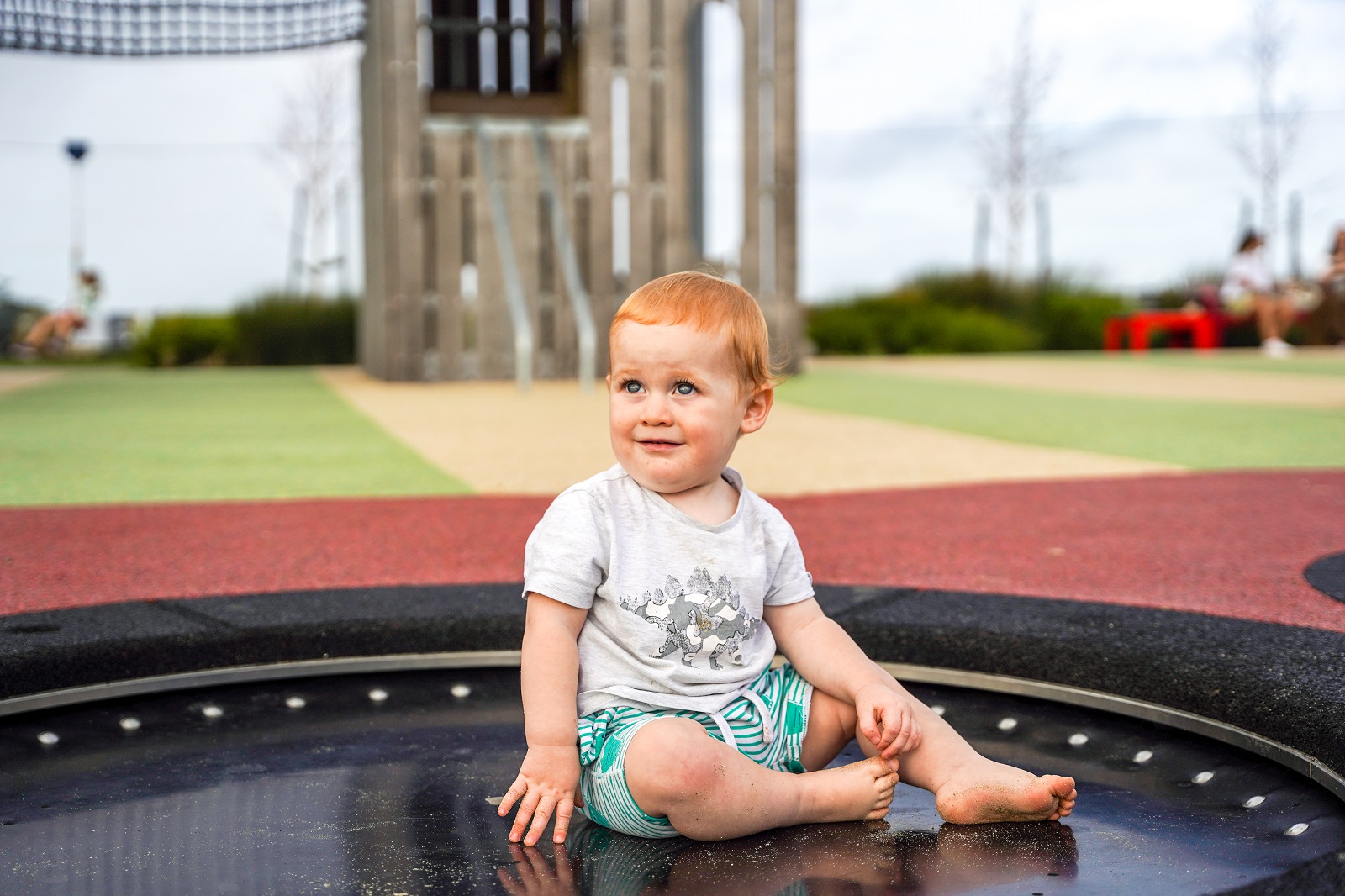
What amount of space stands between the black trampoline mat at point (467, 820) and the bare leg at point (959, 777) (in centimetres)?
2

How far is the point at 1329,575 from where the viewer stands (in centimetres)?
235

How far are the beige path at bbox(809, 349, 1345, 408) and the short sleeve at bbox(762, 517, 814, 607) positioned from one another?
225 inches

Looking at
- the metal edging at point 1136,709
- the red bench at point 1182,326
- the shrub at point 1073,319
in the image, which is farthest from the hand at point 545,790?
the shrub at point 1073,319

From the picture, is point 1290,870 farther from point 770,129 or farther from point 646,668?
point 770,129

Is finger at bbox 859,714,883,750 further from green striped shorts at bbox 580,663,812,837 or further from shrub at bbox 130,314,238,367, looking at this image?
shrub at bbox 130,314,238,367

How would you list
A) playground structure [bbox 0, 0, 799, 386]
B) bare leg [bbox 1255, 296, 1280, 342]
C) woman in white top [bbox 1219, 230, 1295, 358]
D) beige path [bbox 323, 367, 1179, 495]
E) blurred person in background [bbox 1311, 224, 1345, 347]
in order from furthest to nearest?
bare leg [bbox 1255, 296, 1280, 342] → woman in white top [bbox 1219, 230, 1295, 358] → playground structure [bbox 0, 0, 799, 386] → blurred person in background [bbox 1311, 224, 1345, 347] → beige path [bbox 323, 367, 1179, 495]

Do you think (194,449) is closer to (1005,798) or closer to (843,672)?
(843,672)

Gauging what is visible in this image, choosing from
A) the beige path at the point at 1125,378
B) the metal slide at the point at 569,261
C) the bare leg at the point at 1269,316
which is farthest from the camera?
the bare leg at the point at 1269,316

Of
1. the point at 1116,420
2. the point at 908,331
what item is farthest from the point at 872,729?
the point at 908,331

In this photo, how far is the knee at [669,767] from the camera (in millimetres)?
1235

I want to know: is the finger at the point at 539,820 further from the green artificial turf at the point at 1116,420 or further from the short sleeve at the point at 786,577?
the green artificial turf at the point at 1116,420

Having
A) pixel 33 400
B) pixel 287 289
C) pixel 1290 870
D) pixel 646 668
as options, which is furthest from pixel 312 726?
pixel 287 289

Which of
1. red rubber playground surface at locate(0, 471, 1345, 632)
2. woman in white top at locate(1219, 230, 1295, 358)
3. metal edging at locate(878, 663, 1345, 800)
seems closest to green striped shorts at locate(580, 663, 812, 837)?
metal edging at locate(878, 663, 1345, 800)

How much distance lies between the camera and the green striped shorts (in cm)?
129
